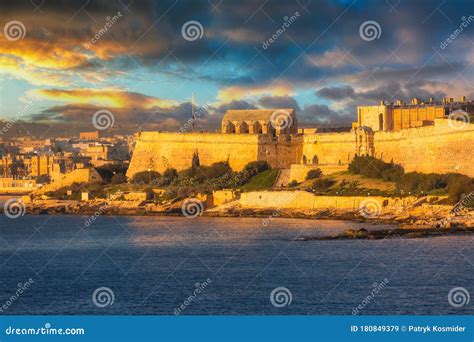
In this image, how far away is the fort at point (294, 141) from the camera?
38969 mm

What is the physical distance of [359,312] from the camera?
53.3ft

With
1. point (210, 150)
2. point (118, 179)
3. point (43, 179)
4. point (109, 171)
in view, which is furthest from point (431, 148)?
point (43, 179)

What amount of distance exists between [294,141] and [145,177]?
568 cm

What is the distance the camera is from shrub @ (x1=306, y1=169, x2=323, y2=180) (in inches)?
1525

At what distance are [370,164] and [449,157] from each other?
406 cm

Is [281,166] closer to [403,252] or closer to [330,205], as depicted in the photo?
[330,205]

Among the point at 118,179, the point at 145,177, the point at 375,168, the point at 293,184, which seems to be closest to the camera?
the point at 375,168

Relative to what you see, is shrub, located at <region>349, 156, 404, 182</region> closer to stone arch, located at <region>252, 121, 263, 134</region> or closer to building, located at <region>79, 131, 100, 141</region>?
stone arch, located at <region>252, 121, 263, 134</region>

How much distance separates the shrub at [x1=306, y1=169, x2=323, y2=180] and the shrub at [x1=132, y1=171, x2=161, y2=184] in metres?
7.08

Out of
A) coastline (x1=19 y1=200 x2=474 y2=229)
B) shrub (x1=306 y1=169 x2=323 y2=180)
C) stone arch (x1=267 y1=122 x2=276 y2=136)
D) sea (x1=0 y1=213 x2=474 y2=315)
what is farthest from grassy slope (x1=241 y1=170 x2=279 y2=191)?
sea (x1=0 y1=213 x2=474 y2=315)

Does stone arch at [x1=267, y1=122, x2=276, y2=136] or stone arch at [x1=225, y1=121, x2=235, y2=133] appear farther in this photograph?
stone arch at [x1=225, y1=121, x2=235, y2=133]

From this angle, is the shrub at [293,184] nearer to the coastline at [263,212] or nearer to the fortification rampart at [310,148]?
Result: the fortification rampart at [310,148]

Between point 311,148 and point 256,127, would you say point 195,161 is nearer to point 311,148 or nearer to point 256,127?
point 256,127

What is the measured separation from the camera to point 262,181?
40281mm
